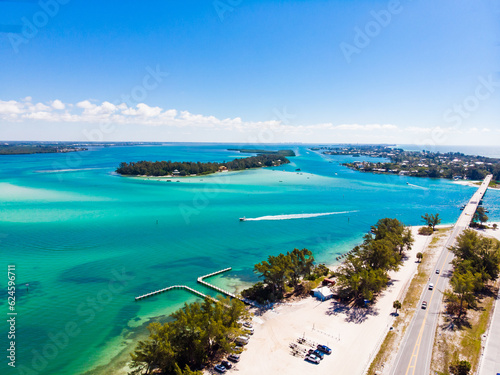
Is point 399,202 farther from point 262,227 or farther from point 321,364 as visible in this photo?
point 321,364

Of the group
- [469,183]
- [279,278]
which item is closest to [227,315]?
[279,278]

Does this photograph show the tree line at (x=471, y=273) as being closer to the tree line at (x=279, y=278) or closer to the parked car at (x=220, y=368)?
the tree line at (x=279, y=278)

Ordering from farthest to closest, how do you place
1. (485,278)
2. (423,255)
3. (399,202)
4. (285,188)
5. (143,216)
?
1. (285,188)
2. (399,202)
3. (143,216)
4. (423,255)
5. (485,278)

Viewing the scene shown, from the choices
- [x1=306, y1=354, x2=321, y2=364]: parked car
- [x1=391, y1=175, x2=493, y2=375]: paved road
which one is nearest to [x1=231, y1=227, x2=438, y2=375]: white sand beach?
[x1=306, y1=354, x2=321, y2=364]: parked car

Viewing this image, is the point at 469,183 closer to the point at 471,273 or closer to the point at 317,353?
the point at 471,273

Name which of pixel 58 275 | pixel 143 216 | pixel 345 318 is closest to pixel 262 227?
pixel 143 216

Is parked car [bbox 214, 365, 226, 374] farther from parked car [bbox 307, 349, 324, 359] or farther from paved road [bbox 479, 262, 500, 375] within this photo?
paved road [bbox 479, 262, 500, 375]
